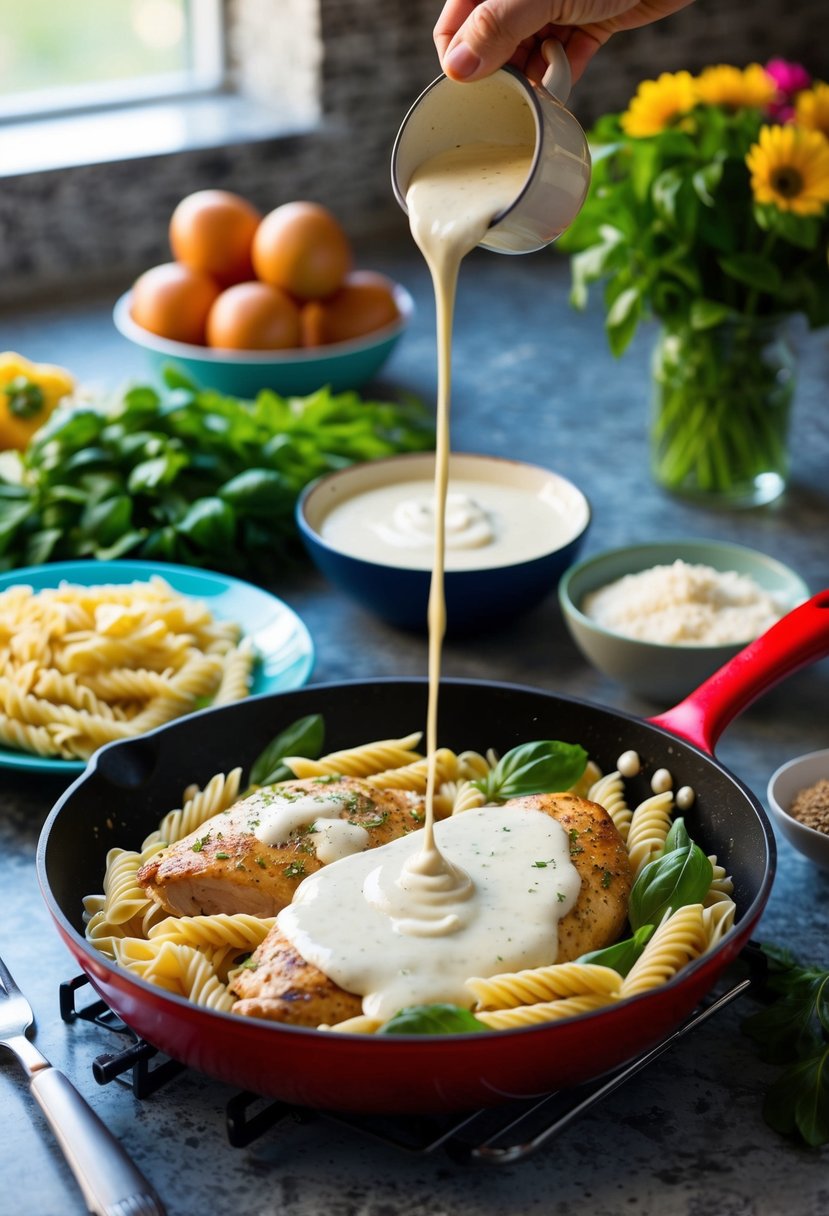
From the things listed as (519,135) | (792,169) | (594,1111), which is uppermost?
(519,135)

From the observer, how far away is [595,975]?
1746 mm

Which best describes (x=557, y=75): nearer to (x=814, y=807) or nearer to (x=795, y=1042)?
(x=814, y=807)

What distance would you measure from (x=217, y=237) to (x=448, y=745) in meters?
2.26

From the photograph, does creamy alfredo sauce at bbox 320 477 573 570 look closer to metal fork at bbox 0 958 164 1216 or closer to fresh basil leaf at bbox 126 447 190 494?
fresh basil leaf at bbox 126 447 190 494

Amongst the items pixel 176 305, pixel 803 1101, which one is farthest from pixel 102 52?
pixel 803 1101

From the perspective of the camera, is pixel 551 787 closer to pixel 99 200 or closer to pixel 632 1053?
pixel 632 1053

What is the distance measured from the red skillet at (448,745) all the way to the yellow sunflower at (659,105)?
1.51m

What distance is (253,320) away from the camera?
3957 mm

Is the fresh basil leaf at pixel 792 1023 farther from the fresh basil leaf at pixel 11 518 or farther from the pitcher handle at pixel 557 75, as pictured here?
the fresh basil leaf at pixel 11 518

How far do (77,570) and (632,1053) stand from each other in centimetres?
173

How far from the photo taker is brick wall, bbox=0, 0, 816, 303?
4.99 metres

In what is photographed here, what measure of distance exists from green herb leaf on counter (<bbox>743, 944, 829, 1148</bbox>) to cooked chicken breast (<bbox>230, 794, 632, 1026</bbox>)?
225 millimetres

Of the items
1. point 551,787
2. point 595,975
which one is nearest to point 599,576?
point 551,787

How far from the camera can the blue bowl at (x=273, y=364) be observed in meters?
3.93
